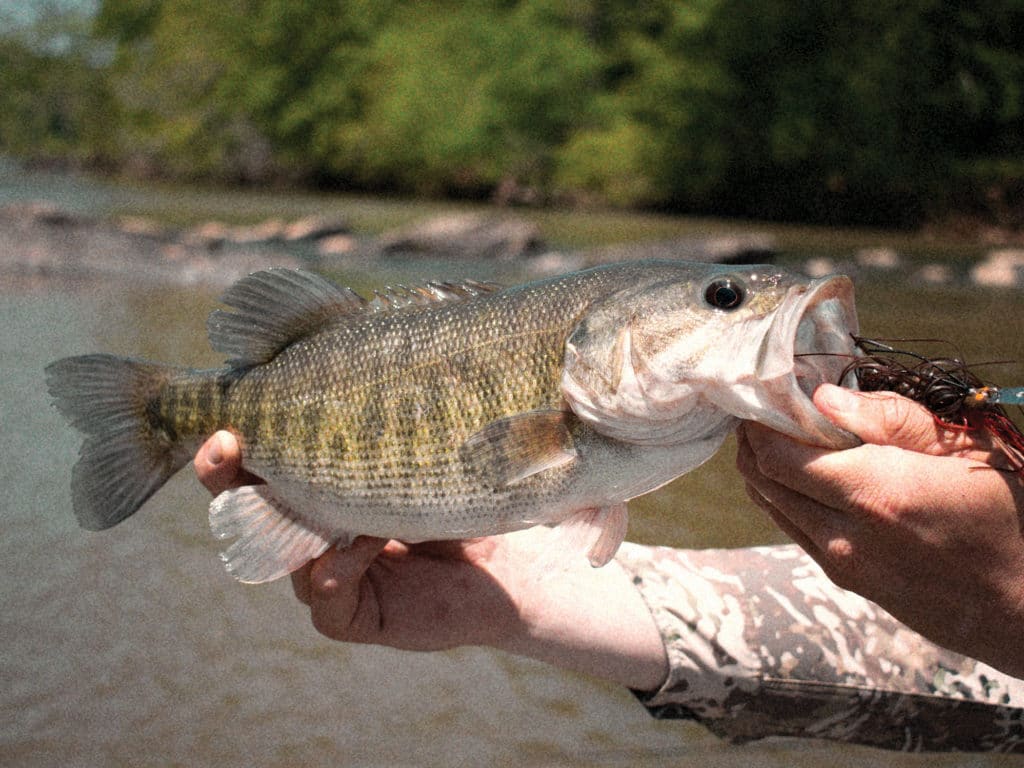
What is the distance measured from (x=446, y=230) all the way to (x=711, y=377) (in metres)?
15.4

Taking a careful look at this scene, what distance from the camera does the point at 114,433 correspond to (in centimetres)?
263

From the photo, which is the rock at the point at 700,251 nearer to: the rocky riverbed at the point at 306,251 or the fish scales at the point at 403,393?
the rocky riverbed at the point at 306,251

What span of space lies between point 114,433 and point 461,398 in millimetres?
1005

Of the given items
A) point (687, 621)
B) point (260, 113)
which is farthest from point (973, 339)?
point (260, 113)

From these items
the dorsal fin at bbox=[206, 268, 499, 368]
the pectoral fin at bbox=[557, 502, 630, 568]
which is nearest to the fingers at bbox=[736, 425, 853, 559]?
the pectoral fin at bbox=[557, 502, 630, 568]

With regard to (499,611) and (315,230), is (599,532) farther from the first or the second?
(315,230)

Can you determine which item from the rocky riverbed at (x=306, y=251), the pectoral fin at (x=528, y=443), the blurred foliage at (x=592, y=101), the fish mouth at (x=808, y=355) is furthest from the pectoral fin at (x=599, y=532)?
the blurred foliage at (x=592, y=101)

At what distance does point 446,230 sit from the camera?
17.1 metres

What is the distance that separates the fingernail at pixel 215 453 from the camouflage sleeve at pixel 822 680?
1341 millimetres

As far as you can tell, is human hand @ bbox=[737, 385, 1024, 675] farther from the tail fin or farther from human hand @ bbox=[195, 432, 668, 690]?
the tail fin

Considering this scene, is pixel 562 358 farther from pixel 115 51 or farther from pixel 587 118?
pixel 115 51

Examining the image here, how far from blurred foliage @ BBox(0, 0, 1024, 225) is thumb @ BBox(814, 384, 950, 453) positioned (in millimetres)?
24860

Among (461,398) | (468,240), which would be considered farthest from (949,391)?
(468,240)

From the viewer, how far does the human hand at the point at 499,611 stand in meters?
2.87
